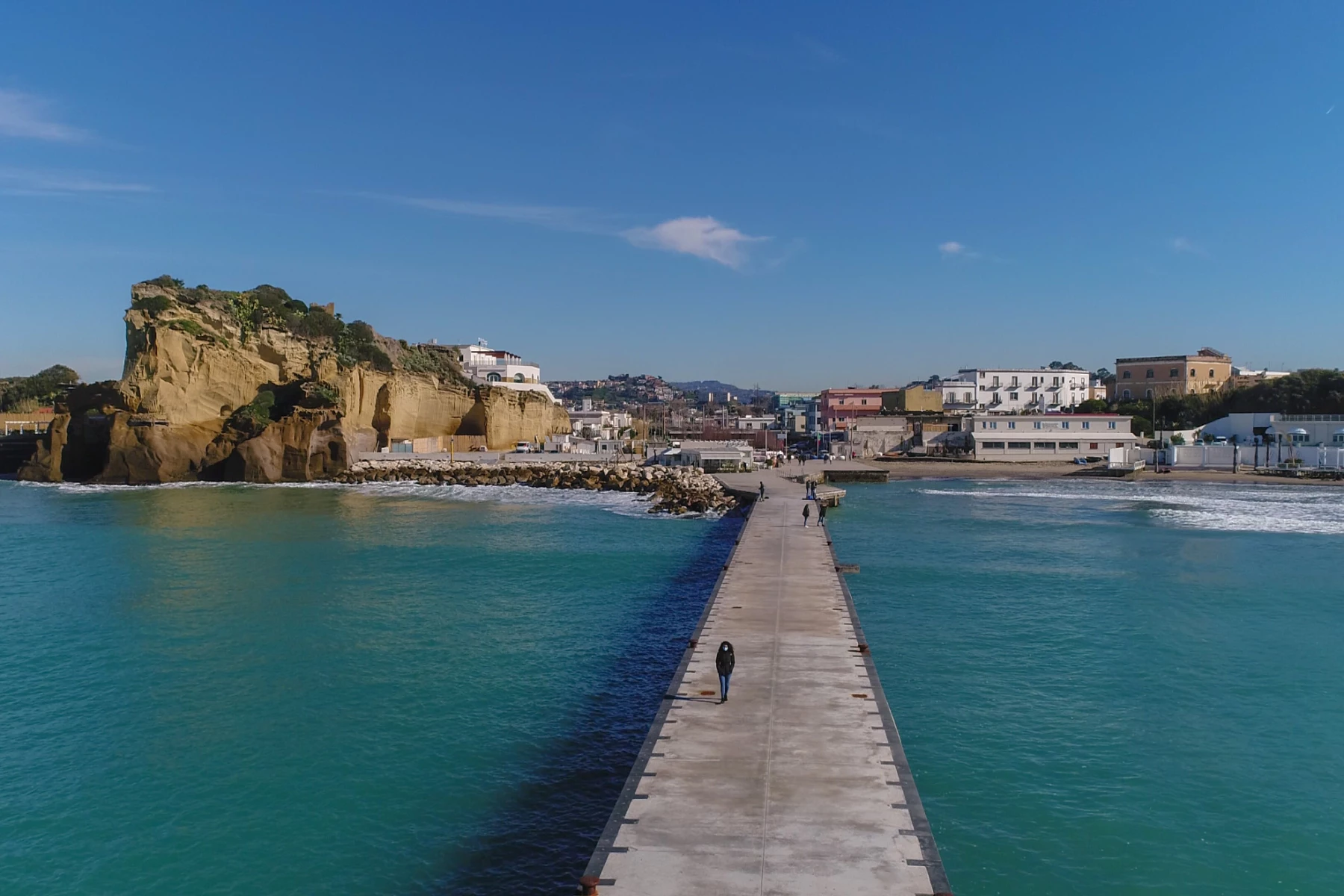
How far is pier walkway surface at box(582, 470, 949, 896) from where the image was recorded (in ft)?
24.6

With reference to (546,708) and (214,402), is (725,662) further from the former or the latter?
(214,402)

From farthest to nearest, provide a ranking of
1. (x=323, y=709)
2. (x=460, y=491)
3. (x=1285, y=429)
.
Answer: (x=1285, y=429) < (x=460, y=491) < (x=323, y=709)

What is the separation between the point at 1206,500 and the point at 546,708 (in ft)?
150

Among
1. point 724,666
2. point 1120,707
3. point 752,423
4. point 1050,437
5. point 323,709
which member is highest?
point 752,423

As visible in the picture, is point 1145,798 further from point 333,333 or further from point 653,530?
point 333,333

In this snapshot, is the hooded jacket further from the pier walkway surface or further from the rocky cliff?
the rocky cliff

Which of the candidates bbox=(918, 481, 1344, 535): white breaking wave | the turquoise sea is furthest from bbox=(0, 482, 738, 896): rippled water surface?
bbox=(918, 481, 1344, 535): white breaking wave

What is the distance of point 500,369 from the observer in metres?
101

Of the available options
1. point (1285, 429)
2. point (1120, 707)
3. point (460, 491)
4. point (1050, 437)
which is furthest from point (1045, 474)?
point (1120, 707)

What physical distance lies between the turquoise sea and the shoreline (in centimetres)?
3121

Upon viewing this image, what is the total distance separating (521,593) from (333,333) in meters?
51.5

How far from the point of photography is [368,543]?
3197 centimetres

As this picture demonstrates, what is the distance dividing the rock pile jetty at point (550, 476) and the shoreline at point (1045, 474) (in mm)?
17518

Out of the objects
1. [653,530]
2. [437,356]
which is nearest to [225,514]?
[653,530]
